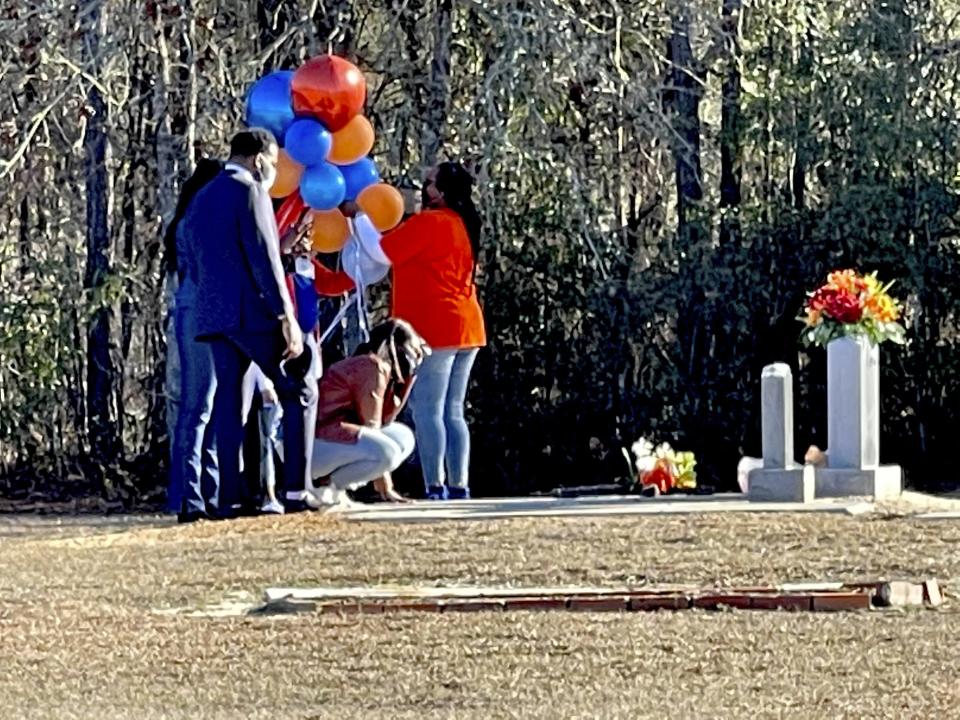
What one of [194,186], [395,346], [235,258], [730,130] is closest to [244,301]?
[235,258]

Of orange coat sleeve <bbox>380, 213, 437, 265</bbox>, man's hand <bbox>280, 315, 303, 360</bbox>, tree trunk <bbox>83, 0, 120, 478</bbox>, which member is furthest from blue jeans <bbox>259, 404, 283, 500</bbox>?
tree trunk <bbox>83, 0, 120, 478</bbox>

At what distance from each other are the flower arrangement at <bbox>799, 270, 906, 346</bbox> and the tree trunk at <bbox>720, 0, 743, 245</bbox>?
3498 mm

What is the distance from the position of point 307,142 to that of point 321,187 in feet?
0.92

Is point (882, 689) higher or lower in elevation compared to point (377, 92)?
lower

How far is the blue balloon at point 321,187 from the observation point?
43.2ft

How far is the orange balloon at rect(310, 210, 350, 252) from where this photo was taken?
1335 centimetres

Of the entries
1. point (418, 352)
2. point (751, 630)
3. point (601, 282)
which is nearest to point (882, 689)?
point (751, 630)

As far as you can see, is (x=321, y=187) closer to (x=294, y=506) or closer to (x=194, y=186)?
(x=194, y=186)

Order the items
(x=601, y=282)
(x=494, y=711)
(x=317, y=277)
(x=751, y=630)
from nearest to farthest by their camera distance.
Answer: (x=494, y=711) < (x=751, y=630) < (x=317, y=277) < (x=601, y=282)

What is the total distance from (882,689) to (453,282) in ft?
20.9

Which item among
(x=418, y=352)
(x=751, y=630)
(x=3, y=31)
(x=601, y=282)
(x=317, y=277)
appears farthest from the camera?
(x=601, y=282)

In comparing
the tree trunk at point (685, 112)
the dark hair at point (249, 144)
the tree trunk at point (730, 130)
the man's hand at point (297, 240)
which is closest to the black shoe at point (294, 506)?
the man's hand at point (297, 240)

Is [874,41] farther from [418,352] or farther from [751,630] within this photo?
[751,630]

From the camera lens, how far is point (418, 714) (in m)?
6.85
